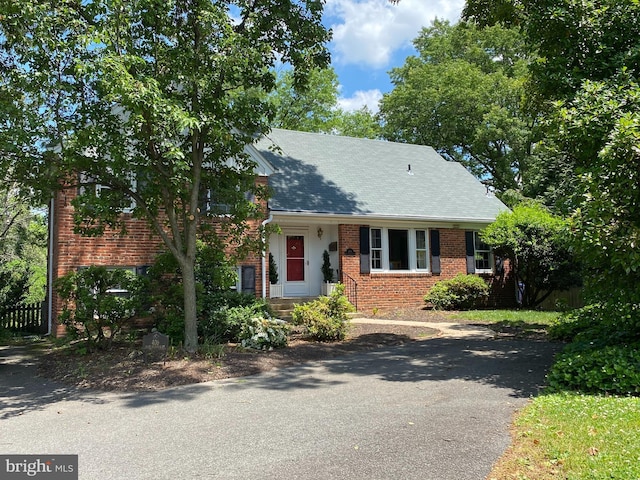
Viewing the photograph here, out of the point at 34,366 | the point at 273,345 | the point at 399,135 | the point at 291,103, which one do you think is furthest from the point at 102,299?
the point at 399,135

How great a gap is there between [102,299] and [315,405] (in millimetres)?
5193

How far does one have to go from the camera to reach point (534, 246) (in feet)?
52.9

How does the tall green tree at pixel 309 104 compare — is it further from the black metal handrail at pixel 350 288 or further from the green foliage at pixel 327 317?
the green foliage at pixel 327 317

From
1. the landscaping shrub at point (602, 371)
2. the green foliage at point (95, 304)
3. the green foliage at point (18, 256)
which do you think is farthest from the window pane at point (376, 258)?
the green foliage at point (18, 256)

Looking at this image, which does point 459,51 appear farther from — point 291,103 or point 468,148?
point 291,103

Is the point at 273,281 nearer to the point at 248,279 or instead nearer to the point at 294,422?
the point at 248,279

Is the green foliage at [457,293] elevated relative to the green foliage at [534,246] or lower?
lower

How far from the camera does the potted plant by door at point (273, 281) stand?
15719 millimetres

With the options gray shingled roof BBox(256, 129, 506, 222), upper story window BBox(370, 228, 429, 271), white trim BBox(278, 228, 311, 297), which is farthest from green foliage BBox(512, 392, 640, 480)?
upper story window BBox(370, 228, 429, 271)

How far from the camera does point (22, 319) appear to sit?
14.0m

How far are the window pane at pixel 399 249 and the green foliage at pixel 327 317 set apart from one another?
6813mm

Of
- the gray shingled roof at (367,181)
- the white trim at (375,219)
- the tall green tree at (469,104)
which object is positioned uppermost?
the tall green tree at (469,104)

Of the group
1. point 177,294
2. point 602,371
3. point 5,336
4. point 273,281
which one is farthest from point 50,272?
point 602,371

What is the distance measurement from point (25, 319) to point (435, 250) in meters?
13.3
